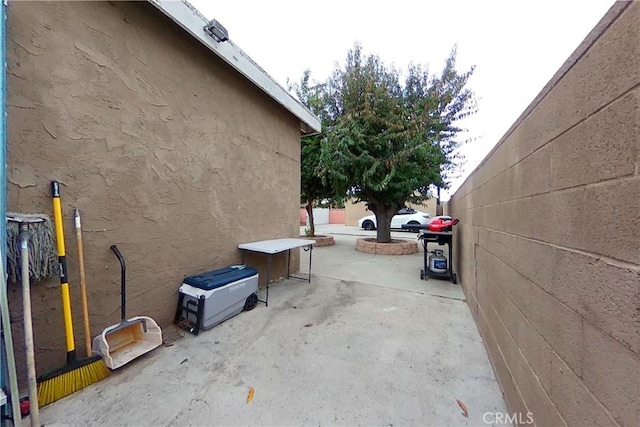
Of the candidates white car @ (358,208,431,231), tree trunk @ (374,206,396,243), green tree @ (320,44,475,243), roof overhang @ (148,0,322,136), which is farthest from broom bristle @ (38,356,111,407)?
white car @ (358,208,431,231)

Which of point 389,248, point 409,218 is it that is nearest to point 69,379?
point 389,248

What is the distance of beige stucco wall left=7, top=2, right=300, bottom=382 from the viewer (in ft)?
5.55

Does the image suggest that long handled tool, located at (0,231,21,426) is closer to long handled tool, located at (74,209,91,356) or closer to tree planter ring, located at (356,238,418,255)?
long handled tool, located at (74,209,91,356)

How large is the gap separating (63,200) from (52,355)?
45.1 inches

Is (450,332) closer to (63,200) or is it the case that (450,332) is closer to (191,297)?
(191,297)

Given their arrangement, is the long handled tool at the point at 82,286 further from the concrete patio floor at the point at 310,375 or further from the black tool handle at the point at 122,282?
the concrete patio floor at the point at 310,375

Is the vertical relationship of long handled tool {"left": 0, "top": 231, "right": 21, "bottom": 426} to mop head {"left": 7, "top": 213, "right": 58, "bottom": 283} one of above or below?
below

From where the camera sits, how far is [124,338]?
2117mm

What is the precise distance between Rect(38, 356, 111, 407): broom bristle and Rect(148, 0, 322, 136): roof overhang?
3004mm

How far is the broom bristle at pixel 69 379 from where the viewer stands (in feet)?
5.01

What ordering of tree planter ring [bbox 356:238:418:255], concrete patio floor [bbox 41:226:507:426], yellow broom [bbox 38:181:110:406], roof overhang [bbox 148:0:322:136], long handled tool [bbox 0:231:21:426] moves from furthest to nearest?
1. tree planter ring [bbox 356:238:418:255]
2. roof overhang [bbox 148:0:322:136]
3. yellow broom [bbox 38:181:110:406]
4. concrete patio floor [bbox 41:226:507:426]
5. long handled tool [bbox 0:231:21:426]

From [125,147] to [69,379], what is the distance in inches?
70.9

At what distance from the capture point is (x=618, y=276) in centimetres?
71

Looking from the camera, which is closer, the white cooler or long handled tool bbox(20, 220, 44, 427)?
long handled tool bbox(20, 220, 44, 427)
